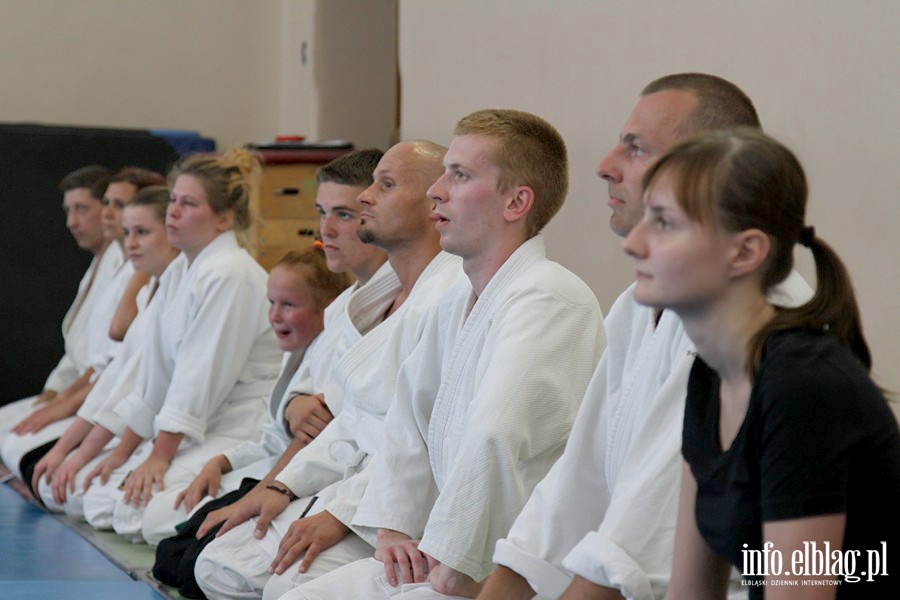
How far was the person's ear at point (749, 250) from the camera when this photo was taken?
1.73m

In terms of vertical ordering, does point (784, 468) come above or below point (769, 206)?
below

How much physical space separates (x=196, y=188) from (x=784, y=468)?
3844 millimetres

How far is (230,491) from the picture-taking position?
14.6ft

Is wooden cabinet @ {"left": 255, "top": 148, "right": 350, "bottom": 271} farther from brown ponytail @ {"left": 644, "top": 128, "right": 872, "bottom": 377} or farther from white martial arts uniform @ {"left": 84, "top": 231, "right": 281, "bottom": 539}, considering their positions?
brown ponytail @ {"left": 644, "top": 128, "right": 872, "bottom": 377}

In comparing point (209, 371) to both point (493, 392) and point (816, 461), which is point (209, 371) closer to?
point (493, 392)

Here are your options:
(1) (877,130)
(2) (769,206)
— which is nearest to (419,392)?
(1) (877,130)

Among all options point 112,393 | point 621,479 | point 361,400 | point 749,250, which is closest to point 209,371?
point 112,393

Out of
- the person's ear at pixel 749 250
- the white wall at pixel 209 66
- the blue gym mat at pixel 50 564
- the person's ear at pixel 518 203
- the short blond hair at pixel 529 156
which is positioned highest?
the white wall at pixel 209 66

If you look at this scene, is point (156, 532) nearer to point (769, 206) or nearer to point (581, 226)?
point (581, 226)

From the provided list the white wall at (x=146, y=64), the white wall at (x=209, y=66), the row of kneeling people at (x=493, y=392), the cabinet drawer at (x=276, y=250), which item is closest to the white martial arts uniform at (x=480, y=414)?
the row of kneeling people at (x=493, y=392)

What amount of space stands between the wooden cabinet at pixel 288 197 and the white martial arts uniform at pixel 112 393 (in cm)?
85

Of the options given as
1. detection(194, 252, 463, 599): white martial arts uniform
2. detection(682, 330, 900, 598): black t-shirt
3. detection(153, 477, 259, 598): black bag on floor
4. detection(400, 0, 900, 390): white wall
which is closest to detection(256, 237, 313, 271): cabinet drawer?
detection(400, 0, 900, 390): white wall

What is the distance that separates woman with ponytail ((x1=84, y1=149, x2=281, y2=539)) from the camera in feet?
16.0

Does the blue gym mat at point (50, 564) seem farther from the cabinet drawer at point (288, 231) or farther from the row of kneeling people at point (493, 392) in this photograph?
the cabinet drawer at point (288, 231)
